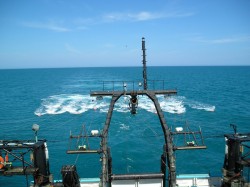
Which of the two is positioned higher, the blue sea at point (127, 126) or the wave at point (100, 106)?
the wave at point (100, 106)

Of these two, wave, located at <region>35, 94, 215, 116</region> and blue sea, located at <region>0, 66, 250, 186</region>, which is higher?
wave, located at <region>35, 94, 215, 116</region>

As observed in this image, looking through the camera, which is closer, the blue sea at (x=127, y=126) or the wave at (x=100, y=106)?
the blue sea at (x=127, y=126)

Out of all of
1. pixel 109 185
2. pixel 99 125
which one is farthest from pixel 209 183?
pixel 99 125

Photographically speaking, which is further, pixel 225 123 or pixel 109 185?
pixel 225 123

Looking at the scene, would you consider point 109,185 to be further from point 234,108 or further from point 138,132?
point 234,108

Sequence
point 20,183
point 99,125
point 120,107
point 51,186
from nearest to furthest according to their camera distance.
→ point 51,186 < point 20,183 < point 99,125 < point 120,107

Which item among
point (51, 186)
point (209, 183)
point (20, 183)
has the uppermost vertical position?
point (51, 186)

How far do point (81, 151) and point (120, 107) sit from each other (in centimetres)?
5076

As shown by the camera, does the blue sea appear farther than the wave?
No

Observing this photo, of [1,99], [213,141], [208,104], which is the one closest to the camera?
[213,141]

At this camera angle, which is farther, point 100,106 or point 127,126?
point 100,106

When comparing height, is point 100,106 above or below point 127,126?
above

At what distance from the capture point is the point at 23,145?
1875 centimetres

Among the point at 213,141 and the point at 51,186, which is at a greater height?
the point at 51,186
